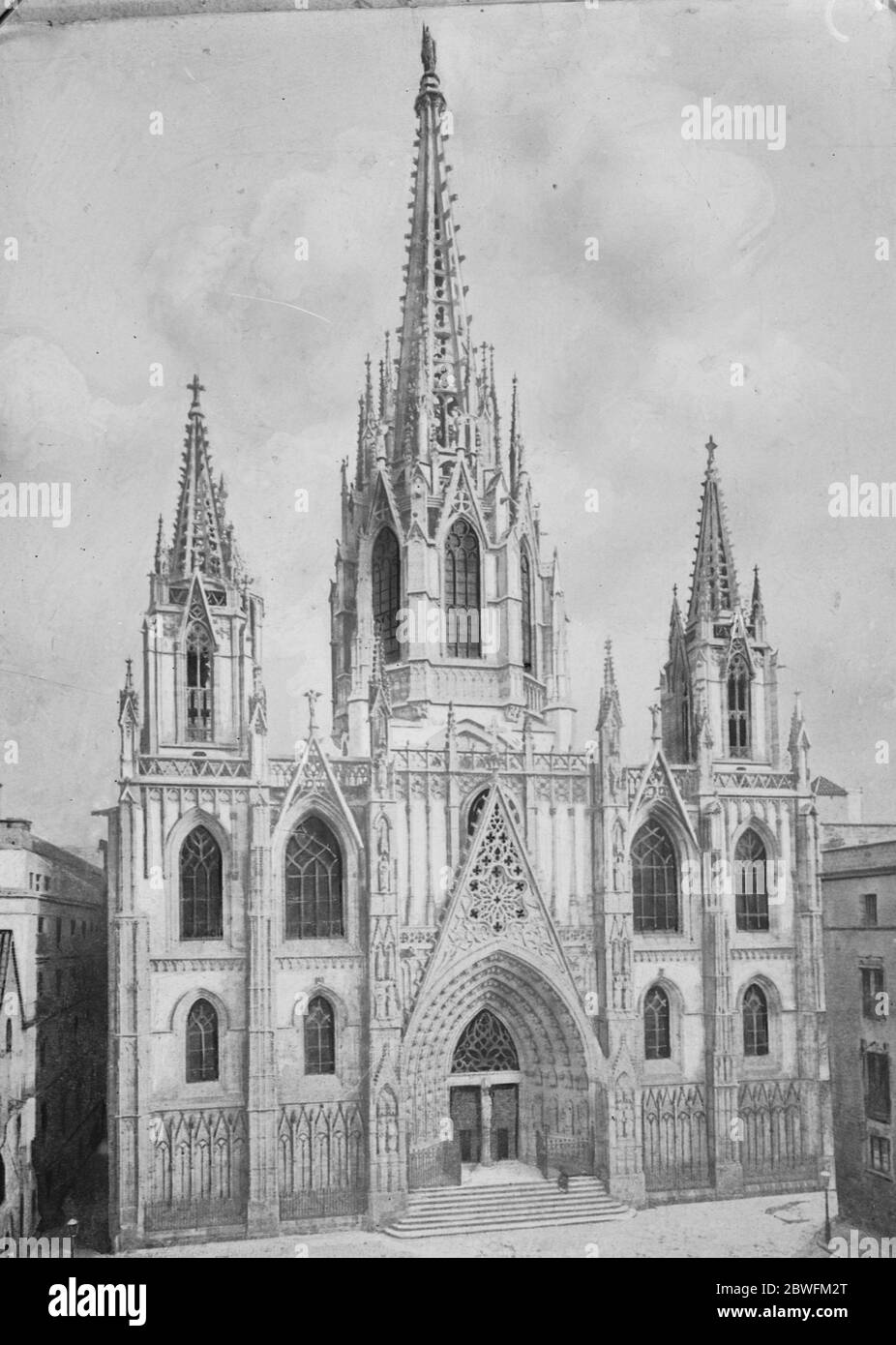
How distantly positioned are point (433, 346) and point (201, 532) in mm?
3461

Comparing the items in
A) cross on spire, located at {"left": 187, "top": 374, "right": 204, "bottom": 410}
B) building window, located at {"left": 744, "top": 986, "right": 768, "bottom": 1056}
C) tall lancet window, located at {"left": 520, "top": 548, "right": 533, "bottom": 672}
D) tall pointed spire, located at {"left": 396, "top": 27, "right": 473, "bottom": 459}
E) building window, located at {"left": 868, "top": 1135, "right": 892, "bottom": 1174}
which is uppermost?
tall pointed spire, located at {"left": 396, "top": 27, "right": 473, "bottom": 459}

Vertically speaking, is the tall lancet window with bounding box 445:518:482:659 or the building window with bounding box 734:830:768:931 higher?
the tall lancet window with bounding box 445:518:482:659

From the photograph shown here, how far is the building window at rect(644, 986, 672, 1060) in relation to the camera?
41.2 ft

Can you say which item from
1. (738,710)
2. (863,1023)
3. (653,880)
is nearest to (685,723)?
(738,710)

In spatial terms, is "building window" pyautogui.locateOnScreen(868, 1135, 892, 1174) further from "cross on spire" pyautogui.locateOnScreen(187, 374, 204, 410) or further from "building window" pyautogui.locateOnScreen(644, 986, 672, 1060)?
"cross on spire" pyautogui.locateOnScreen(187, 374, 204, 410)

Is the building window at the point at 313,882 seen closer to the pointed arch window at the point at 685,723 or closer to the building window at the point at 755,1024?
the pointed arch window at the point at 685,723

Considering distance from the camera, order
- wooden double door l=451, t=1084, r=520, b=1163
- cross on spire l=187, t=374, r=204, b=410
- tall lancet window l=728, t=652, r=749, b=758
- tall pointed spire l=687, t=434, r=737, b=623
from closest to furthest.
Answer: cross on spire l=187, t=374, r=204, b=410 < tall pointed spire l=687, t=434, r=737, b=623 < wooden double door l=451, t=1084, r=520, b=1163 < tall lancet window l=728, t=652, r=749, b=758

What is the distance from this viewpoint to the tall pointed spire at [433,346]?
1262cm

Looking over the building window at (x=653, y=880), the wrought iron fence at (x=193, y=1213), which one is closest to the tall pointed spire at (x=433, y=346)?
the building window at (x=653, y=880)

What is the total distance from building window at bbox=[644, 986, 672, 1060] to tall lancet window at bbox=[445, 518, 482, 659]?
402cm

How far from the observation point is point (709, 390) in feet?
37.4

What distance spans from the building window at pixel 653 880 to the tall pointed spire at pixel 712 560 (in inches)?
93.1

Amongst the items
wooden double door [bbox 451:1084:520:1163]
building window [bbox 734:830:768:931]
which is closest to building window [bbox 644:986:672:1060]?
building window [bbox 734:830:768:931]

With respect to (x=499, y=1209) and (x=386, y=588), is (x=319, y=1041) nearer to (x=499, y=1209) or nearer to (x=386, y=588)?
(x=499, y=1209)
